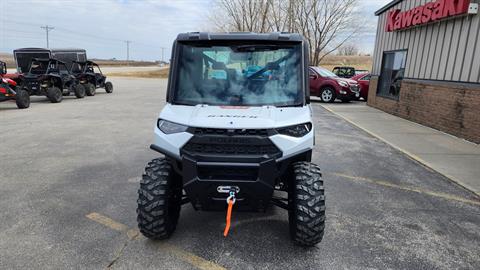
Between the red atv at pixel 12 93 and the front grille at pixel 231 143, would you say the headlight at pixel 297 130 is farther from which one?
the red atv at pixel 12 93

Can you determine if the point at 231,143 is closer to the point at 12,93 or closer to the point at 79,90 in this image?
the point at 12,93

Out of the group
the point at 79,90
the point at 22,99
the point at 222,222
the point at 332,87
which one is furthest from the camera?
the point at 79,90

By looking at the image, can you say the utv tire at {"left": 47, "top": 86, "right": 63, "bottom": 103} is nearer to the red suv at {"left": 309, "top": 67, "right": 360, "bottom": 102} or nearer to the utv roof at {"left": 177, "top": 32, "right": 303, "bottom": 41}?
the red suv at {"left": 309, "top": 67, "right": 360, "bottom": 102}

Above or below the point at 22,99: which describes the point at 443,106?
above

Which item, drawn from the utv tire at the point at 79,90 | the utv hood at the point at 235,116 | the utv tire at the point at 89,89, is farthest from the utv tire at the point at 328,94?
the utv hood at the point at 235,116

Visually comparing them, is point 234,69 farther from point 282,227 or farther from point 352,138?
point 352,138

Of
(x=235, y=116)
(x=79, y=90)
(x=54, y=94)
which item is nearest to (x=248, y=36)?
(x=235, y=116)

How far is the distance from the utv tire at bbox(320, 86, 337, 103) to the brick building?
2759 mm

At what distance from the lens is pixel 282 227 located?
366 cm

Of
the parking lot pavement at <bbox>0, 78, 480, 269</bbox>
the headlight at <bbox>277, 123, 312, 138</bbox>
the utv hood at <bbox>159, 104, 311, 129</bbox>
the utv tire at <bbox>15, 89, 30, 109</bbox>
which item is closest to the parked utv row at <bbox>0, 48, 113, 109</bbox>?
the utv tire at <bbox>15, 89, 30, 109</bbox>

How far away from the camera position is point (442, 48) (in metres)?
9.16

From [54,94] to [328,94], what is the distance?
1280 centimetres

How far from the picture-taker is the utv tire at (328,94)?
15.9 metres

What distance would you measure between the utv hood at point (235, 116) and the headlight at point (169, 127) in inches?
1.5
